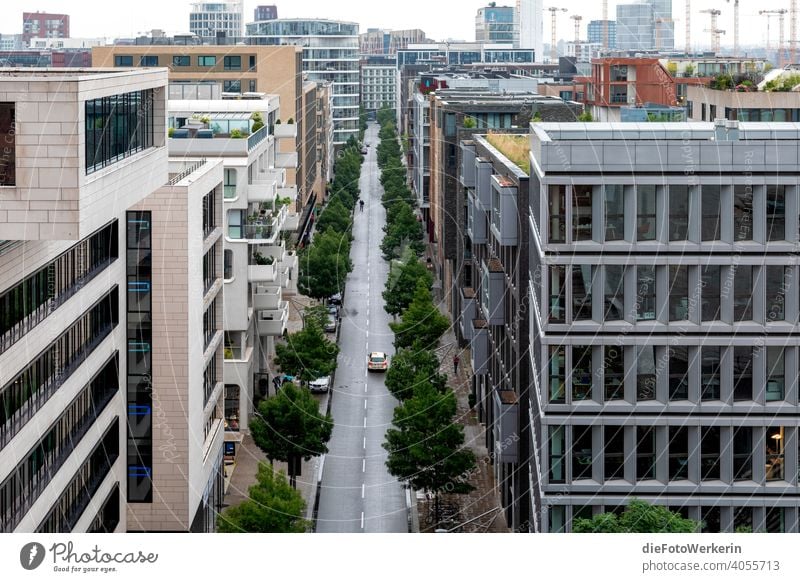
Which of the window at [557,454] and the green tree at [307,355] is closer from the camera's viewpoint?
the window at [557,454]

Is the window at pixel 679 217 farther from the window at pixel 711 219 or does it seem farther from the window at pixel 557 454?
the window at pixel 557 454

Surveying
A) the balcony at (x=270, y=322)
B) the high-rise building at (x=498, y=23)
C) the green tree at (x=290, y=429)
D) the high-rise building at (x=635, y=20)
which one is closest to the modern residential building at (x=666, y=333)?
the green tree at (x=290, y=429)

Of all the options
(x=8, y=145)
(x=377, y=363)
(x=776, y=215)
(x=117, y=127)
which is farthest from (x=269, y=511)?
(x=377, y=363)

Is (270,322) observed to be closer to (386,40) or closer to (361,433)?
(361,433)

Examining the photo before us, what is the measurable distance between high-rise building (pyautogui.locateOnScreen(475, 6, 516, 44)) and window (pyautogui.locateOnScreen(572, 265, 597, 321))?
64692mm

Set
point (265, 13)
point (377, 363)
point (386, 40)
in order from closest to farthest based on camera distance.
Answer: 1. point (377, 363)
2. point (265, 13)
3. point (386, 40)

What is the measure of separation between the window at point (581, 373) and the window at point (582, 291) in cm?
31

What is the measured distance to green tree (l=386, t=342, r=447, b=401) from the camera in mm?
22219

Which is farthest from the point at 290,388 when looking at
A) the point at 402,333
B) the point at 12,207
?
the point at 12,207

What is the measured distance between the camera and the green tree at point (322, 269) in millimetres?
32406

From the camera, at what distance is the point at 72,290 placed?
41.8ft

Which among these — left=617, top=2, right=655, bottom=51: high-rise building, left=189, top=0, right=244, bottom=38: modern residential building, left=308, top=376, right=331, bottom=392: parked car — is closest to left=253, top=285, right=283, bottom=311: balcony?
left=308, top=376, right=331, bottom=392: parked car

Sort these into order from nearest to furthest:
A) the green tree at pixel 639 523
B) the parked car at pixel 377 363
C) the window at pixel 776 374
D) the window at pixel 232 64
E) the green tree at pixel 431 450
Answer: the green tree at pixel 639 523
the window at pixel 776 374
the green tree at pixel 431 450
the parked car at pixel 377 363
the window at pixel 232 64

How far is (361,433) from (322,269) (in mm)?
10463
